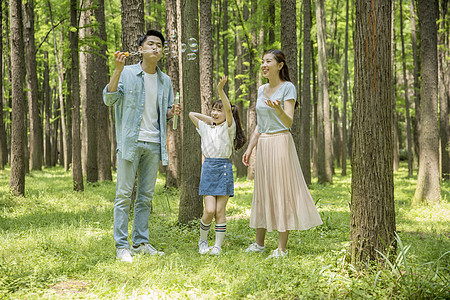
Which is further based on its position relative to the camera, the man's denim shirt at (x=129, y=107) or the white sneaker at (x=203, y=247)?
the white sneaker at (x=203, y=247)

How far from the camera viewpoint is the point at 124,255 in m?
4.58

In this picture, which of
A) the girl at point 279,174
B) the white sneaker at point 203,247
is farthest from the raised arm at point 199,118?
the white sneaker at point 203,247

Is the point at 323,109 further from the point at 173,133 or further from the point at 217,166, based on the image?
the point at 217,166

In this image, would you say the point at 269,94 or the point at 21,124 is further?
the point at 21,124

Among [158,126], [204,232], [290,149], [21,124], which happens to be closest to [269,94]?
[290,149]

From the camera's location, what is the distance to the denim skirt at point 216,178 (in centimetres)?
517

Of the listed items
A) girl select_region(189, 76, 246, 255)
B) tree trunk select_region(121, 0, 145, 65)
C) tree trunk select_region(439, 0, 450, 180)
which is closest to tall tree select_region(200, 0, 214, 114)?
tree trunk select_region(121, 0, 145, 65)

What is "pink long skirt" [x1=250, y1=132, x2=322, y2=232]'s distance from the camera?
4852mm

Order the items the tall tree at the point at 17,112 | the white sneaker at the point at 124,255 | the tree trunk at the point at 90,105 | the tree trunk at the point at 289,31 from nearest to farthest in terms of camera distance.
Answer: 1. the white sneaker at the point at 124,255
2. the tree trunk at the point at 289,31
3. the tall tree at the point at 17,112
4. the tree trunk at the point at 90,105

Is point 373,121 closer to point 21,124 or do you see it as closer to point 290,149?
point 290,149

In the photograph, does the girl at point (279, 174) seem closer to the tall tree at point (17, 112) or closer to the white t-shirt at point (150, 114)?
the white t-shirt at point (150, 114)

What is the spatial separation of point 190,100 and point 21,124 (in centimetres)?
538

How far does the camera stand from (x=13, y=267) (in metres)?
4.02

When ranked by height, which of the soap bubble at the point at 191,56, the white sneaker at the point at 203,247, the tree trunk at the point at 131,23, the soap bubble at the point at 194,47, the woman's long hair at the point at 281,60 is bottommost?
the white sneaker at the point at 203,247
